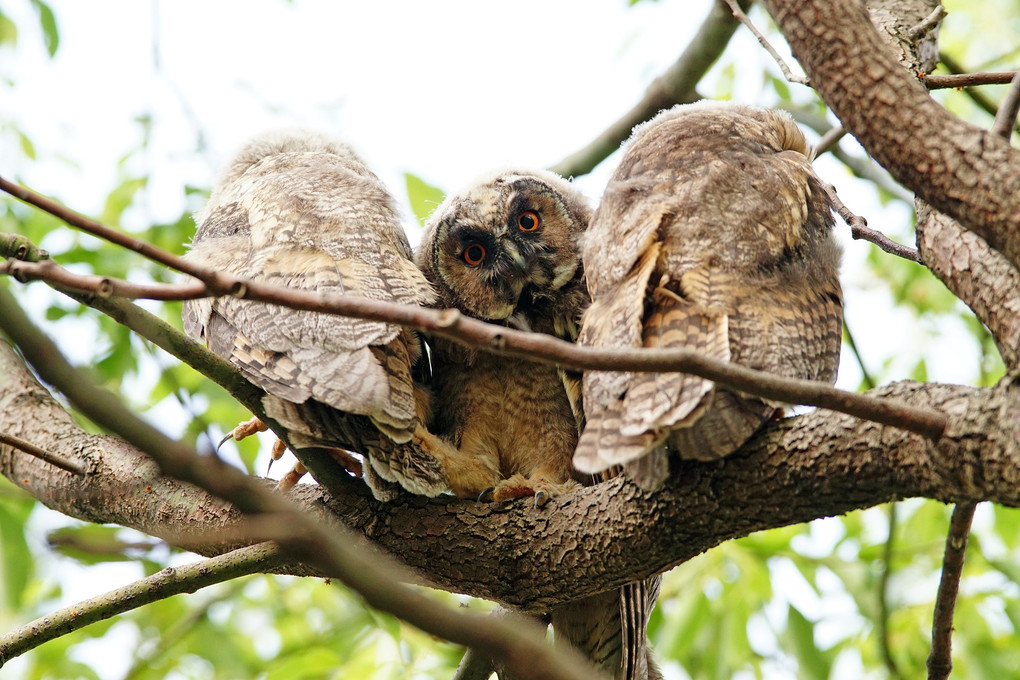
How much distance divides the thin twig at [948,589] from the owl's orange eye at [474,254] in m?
1.91

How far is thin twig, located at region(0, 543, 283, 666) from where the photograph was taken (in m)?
2.34

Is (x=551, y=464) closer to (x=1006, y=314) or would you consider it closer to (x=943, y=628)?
(x=943, y=628)

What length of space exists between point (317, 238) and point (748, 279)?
1282 mm

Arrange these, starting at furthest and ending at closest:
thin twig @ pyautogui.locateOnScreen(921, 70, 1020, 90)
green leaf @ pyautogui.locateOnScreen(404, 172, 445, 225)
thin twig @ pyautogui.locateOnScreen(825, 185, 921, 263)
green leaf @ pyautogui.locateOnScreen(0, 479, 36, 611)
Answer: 1. green leaf @ pyautogui.locateOnScreen(404, 172, 445, 225)
2. green leaf @ pyautogui.locateOnScreen(0, 479, 36, 611)
3. thin twig @ pyautogui.locateOnScreen(825, 185, 921, 263)
4. thin twig @ pyautogui.locateOnScreen(921, 70, 1020, 90)

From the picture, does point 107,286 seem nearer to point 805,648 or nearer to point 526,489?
point 526,489

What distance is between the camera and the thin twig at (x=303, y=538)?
0.94 metres

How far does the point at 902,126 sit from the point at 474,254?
198cm

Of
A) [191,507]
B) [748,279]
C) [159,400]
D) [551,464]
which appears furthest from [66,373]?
[159,400]

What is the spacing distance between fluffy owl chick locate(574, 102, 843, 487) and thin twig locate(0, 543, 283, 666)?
1.00 meters

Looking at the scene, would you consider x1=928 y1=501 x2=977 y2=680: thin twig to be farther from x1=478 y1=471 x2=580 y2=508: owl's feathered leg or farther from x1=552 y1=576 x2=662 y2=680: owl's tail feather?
x1=478 y1=471 x2=580 y2=508: owl's feathered leg

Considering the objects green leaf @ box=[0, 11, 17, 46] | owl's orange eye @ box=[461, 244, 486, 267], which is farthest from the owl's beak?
green leaf @ box=[0, 11, 17, 46]

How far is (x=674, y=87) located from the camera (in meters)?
4.54

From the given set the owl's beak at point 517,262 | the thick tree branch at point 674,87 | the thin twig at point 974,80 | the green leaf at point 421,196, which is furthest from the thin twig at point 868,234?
the thick tree branch at point 674,87

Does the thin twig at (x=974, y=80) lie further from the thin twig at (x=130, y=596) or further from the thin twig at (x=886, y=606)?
the thin twig at (x=130, y=596)
